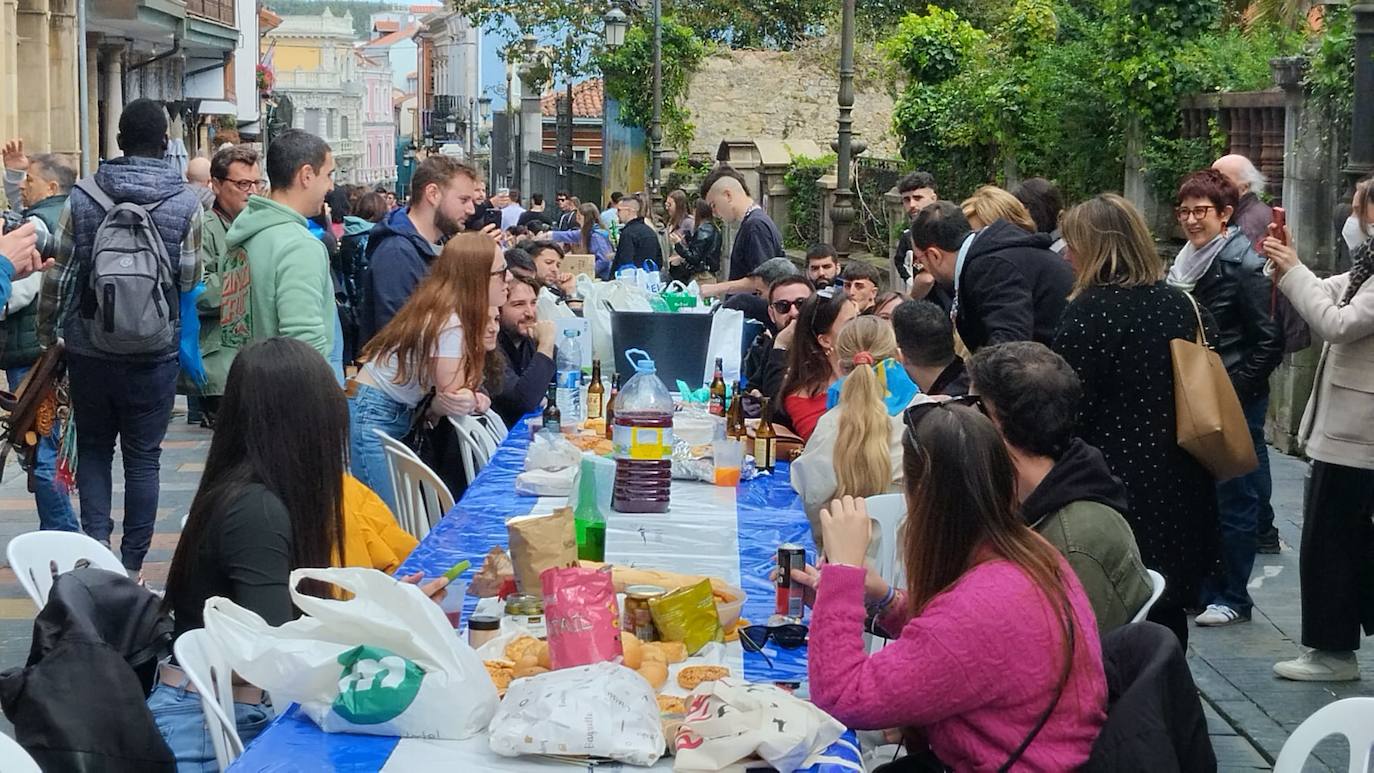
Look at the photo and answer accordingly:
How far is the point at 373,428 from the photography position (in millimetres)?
6707

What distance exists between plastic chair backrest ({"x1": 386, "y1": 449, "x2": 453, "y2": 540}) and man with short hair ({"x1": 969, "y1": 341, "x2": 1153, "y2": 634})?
276 cm

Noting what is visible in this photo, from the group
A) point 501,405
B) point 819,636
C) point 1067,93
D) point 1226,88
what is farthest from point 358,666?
point 1067,93

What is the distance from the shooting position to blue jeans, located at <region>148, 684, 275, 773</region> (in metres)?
3.68

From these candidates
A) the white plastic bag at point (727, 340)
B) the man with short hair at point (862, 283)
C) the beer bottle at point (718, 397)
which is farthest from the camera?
the white plastic bag at point (727, 340)

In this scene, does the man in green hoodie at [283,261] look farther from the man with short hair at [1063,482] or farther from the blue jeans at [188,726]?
the man with short hair at [1063,482]

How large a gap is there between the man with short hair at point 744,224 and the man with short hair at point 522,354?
3028mm

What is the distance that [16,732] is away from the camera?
3.16 meters

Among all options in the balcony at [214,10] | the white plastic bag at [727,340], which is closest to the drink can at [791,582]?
the white plastic bag at [727,340]

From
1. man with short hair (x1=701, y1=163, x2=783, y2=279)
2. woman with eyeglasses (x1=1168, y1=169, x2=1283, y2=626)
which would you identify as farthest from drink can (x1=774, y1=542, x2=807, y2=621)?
man with short hair (x1=701, y1=163, x2=783, y2=279)

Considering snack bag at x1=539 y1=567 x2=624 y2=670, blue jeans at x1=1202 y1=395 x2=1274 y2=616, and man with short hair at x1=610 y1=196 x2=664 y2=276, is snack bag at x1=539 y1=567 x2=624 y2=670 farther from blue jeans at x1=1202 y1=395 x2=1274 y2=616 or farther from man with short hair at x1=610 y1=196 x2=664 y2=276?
man with short hair at x1=610 y1=196 x2=664 y2=276

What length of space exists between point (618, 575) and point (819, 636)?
3.34 feet

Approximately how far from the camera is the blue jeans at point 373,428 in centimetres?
674

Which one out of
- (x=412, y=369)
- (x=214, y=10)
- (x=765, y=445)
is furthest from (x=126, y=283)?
(x=214, y=10)

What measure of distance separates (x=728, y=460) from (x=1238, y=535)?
248 cm
